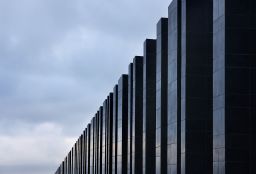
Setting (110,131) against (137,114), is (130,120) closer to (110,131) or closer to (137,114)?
(137,114)

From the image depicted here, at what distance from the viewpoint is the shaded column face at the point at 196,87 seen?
1294 inches

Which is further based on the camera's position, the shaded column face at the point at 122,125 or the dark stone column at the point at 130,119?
the shaded column face at the point at 122,125

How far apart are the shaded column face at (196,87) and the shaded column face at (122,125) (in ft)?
71.0

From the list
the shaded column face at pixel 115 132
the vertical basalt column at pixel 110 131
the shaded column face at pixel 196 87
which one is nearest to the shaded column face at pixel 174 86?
the shaded column face at pixel 196 87

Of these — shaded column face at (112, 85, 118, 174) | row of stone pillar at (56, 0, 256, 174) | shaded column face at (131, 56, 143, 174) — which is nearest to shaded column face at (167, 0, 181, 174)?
row of stone pillar at (56, 0, 256, 174)

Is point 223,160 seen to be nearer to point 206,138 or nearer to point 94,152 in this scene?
point 206,138

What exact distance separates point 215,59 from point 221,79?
1438 mm

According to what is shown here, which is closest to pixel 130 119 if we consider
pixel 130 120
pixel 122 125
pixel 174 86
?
pixel 130 120

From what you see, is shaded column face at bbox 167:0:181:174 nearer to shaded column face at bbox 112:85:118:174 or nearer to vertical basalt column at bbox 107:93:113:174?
shaded column face at bbox 112:85:118:174
